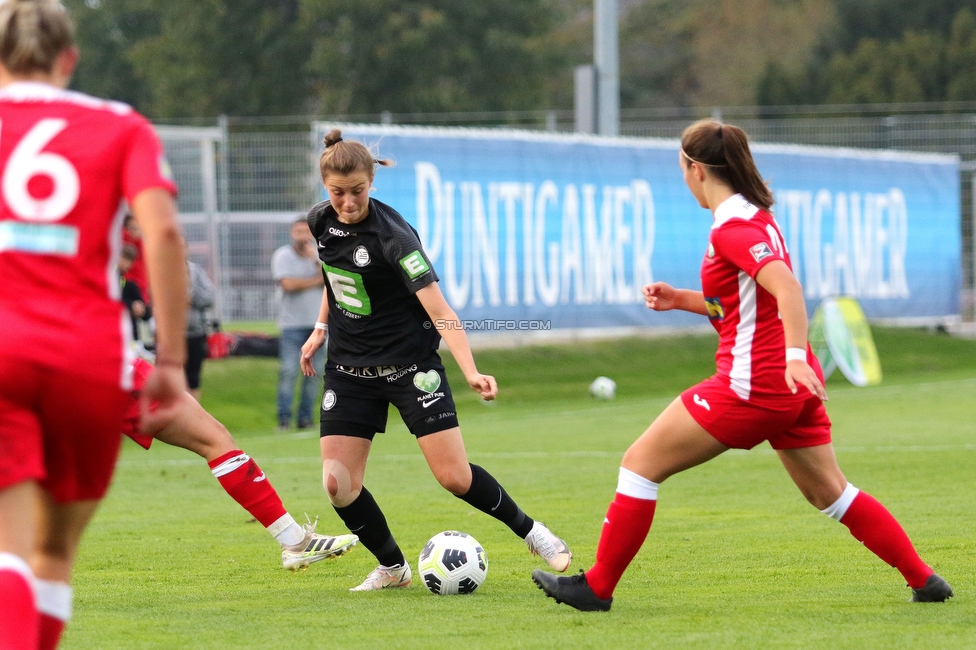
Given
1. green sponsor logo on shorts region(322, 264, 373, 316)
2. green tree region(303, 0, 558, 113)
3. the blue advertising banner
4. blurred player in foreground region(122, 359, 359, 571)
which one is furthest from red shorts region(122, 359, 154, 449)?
green tree region(303, 0, 558, 113)

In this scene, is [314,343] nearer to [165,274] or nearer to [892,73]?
[165,274]

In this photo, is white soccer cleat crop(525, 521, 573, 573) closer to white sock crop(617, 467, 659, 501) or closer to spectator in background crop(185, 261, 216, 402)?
white sock crop(617, 467, 659, 501)

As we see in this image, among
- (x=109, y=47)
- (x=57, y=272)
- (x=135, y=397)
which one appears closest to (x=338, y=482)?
(x=135, y=397)

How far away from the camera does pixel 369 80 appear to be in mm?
43438

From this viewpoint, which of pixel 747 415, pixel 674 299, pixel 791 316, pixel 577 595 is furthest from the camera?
pixel 674 299

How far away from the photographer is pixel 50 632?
359cm

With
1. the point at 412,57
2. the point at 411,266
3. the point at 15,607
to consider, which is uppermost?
the point at 412,57

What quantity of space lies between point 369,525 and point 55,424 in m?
2.78

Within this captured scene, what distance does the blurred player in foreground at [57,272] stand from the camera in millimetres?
3195

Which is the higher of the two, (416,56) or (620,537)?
(416,56)

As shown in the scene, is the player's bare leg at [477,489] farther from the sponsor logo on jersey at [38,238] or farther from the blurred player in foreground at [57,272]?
the sponsor logo on jersey at [38,238]

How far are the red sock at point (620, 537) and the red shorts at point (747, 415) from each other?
38cm

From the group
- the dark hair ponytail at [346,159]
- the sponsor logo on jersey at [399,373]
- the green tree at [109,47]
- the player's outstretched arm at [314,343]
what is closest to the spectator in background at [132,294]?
the player's outstretched arm at [314,343]

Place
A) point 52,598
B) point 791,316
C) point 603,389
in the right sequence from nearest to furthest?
point 52,598, point 791,316, point 603,389
